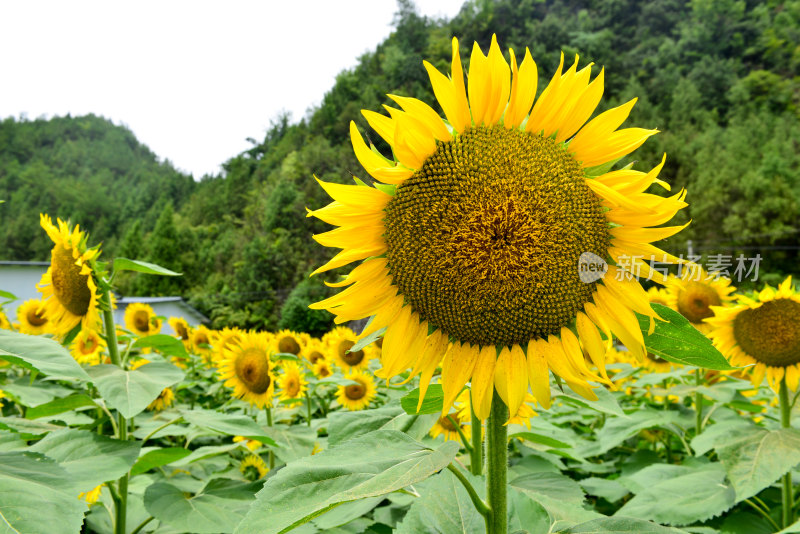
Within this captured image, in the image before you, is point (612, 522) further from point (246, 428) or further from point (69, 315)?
point (69, 315)

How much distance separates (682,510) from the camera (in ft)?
6.14

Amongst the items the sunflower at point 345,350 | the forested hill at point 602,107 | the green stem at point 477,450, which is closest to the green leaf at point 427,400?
the green stem at point 477,450

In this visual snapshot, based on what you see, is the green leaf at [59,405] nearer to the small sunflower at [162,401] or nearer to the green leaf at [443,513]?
the green leaf at [443,513]

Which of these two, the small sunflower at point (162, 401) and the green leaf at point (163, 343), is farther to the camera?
the small sunflower at point (162, 401)

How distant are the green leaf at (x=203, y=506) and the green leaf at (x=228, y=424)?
21 centimetres

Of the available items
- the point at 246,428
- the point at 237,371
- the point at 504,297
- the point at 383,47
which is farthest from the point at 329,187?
the point at 383,47

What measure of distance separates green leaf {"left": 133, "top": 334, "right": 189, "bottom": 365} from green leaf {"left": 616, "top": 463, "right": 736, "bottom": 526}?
1.73 metres

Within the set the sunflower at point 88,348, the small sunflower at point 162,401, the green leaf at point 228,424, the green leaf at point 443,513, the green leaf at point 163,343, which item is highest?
the green leaf at point 163,343

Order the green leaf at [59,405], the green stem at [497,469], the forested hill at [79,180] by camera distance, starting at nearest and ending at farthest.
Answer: the green stem at [497,469] → the green leaf at [59,405] → the forested hill at [79,180]

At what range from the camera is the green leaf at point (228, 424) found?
180cm

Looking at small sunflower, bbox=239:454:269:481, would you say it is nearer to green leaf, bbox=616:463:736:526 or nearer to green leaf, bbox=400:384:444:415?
green leaf, bbox=616:463:736:526

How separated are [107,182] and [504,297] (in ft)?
267

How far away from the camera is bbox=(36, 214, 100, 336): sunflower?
6.71 feet

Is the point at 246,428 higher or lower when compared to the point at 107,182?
lower
